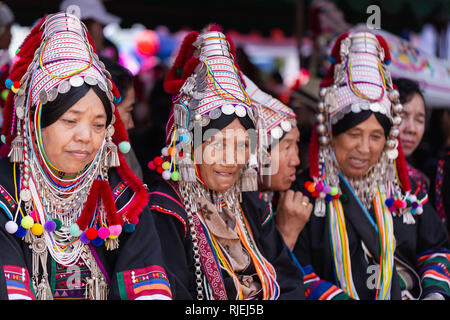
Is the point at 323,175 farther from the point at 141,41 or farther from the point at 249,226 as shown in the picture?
the point at 141,41

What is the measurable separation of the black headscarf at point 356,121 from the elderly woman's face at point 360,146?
2cm

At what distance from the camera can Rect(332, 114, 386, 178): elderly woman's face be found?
11.5 ft

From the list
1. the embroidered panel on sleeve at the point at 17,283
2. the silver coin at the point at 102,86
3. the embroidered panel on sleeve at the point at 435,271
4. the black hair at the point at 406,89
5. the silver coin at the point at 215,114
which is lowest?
the embroidered panel on sleeve at the point at 435,271

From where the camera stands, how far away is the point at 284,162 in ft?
11.6

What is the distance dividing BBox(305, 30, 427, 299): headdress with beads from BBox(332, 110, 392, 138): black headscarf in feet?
0.06

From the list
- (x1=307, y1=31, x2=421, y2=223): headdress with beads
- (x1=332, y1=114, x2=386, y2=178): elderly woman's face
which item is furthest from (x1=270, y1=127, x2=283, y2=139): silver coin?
(x1=332, y1=114, x2=386, y2=178): elderly woman's face

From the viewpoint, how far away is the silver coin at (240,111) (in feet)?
9.48

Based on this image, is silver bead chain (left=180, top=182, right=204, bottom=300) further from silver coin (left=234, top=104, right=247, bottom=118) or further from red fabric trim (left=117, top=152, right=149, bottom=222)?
silver coin (left=234, top=104, right=247, bottom=118)

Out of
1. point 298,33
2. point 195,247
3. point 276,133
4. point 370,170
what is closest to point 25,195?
point 195,247

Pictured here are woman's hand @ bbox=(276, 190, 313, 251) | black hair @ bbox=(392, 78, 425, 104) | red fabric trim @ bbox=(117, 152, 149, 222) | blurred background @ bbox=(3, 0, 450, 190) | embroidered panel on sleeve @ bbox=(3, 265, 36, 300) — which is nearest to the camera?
embroidered panel on sleeve @ bbox=(3, 265, 36, 300)

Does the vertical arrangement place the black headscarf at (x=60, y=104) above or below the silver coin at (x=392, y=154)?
above

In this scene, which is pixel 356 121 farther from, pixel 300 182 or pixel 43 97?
pixel 43 97

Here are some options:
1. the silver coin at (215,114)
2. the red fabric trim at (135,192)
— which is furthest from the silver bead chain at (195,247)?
the silver coin at (215,114)

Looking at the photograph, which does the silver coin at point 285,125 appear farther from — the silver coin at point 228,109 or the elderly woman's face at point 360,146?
the silver coin at point 228,109
